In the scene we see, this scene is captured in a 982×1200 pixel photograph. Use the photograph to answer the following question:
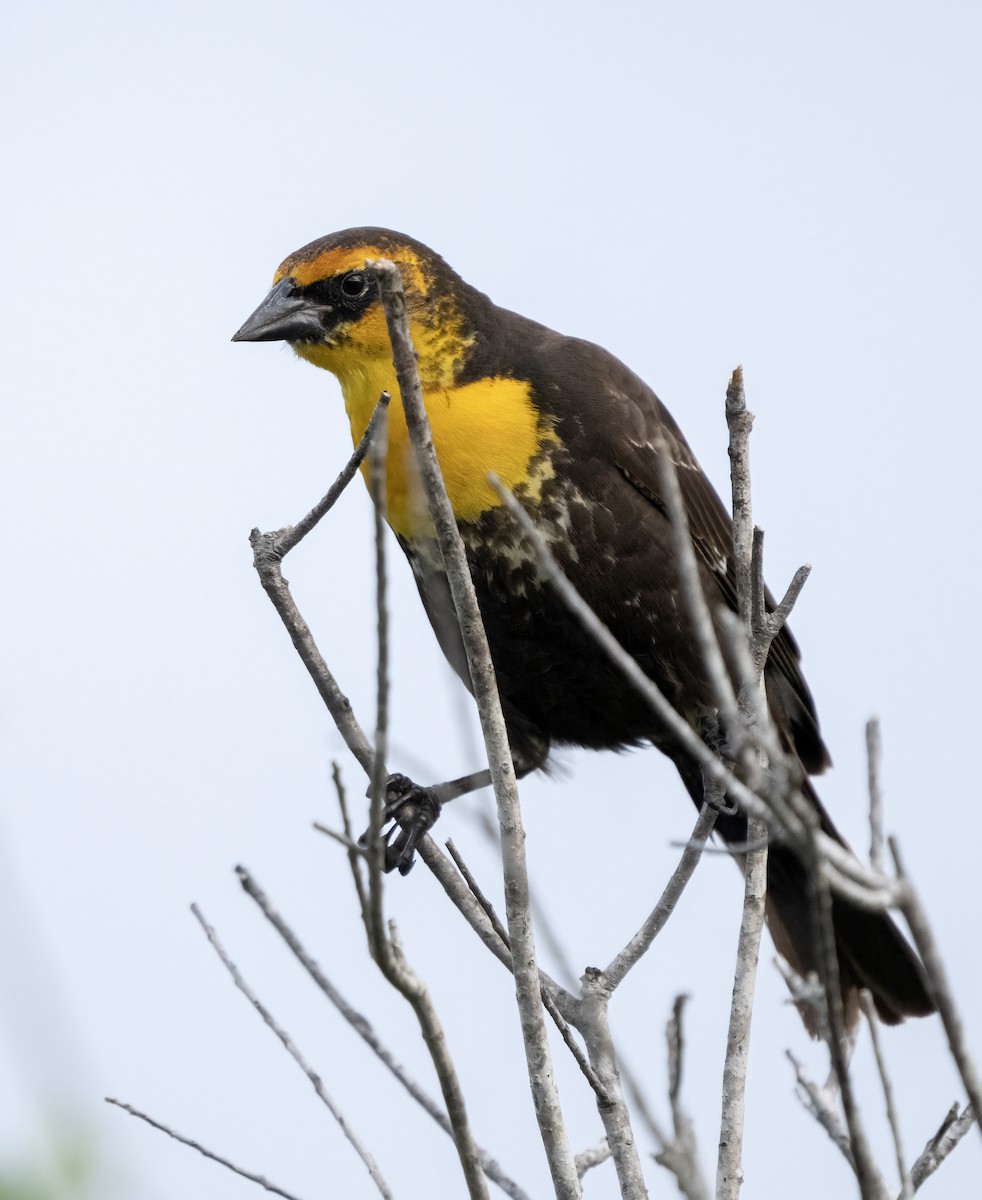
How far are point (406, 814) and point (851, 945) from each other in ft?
5.09

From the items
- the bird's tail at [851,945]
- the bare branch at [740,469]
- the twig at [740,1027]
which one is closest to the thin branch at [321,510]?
the bare branch at [740,469]

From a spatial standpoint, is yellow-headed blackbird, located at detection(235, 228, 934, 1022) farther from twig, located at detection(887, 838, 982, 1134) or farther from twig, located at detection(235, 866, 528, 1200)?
twig, located at detection(887, 838, 982, 1134)

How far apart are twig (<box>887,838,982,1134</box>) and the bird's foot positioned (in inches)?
95.6

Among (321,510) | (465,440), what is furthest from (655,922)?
(465,440)

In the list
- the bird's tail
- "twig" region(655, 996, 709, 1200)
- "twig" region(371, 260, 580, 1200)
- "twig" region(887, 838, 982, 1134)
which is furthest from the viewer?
the bird's tail

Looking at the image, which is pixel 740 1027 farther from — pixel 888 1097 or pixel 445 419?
pixel 445 419

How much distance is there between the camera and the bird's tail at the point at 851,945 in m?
4.54

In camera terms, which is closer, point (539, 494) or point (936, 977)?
point (936, 977)

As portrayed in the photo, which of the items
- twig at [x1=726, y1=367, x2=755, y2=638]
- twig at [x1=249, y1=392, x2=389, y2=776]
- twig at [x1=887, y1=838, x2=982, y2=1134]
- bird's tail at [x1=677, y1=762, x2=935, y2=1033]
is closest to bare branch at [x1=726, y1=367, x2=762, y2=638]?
twig at [x1=726, y1=367, x2=755, y2=638]

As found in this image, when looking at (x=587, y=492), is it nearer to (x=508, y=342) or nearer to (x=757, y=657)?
(x=508, y=342)

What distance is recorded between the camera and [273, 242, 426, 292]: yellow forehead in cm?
427

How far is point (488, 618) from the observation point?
164 inches

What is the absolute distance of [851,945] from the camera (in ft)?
15.1

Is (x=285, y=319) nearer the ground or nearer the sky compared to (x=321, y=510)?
nearer the sky
